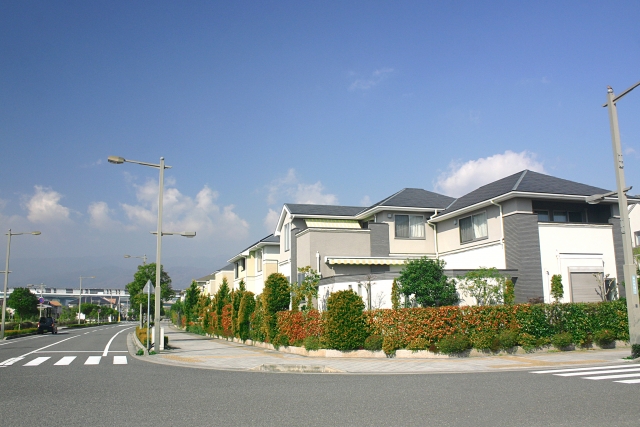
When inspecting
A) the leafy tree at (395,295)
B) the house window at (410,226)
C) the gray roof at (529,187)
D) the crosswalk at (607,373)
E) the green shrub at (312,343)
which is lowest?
the crosswalk at (607,373)

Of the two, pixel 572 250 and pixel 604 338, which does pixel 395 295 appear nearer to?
pixel 604 338

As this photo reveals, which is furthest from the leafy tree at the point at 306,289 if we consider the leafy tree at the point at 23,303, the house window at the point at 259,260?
the leafy tree at the point at 23,303

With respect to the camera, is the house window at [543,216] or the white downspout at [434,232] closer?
the house window at [543,216]

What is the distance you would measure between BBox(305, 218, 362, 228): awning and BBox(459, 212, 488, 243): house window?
752 centimetres

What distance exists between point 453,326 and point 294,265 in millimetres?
14895

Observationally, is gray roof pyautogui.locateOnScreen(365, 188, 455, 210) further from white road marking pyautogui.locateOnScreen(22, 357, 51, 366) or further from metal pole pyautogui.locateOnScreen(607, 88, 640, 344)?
white road marking pyautogui.locateOnScreen(22, 357, 51, 366)

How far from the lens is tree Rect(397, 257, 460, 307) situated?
72.0 feet

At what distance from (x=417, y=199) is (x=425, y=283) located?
11.7m

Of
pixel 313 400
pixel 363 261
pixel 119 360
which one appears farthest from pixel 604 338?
pixel 119 360

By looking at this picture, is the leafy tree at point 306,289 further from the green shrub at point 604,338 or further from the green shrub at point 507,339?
the green shrub at point 604,338

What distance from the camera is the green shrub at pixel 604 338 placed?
19.8m

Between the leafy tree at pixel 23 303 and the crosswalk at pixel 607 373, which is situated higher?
the leafy tree at pixel 23 303

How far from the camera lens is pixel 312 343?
21.0 metres

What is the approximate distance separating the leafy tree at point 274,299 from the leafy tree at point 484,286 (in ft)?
26.1
